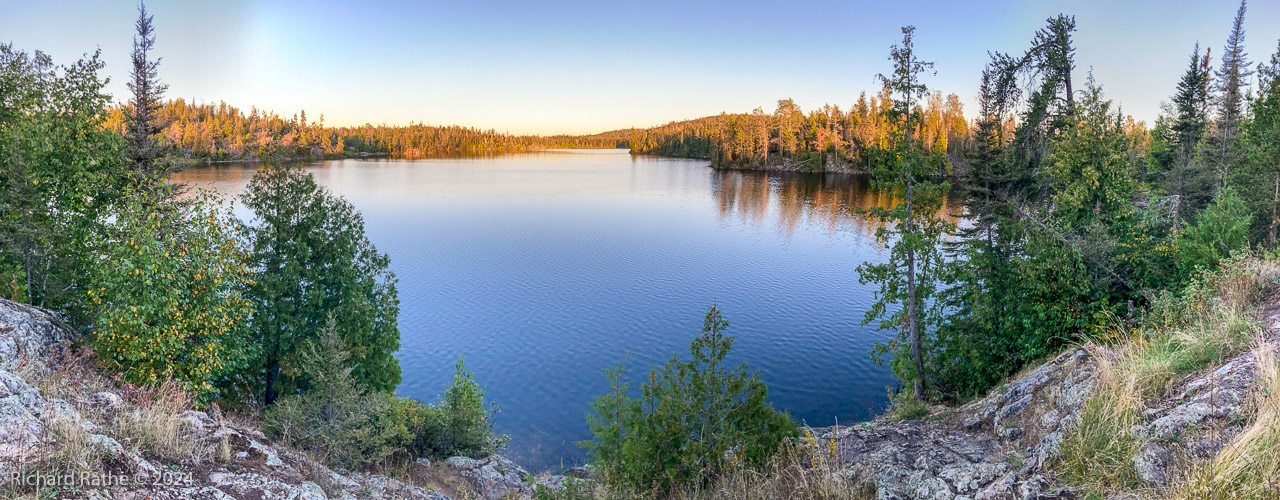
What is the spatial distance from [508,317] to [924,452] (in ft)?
80.4

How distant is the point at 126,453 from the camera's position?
6.80 meters


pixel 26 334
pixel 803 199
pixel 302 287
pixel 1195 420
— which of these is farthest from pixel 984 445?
pixel 803 199

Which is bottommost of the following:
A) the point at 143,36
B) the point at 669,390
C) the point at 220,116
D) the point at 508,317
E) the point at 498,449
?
the point at 498,449

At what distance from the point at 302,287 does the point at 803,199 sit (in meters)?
62.5

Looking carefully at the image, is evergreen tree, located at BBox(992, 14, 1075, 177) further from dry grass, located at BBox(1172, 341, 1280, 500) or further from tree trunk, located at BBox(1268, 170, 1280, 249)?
dry grass, located at BBox(1172, 341, 1280, 500)

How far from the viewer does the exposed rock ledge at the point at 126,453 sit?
6.35 m

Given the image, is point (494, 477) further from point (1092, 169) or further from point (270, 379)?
point (1092, 169)

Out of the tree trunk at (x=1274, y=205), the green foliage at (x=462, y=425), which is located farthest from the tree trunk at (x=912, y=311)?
→ the green foliage at (x=462, y=425)

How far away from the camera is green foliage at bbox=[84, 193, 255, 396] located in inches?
447

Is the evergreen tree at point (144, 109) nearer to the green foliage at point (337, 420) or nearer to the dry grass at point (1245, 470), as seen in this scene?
the green foliage at point (337, 420)

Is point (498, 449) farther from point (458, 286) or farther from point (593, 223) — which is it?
point (593, 223)

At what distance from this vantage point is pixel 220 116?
627 ft

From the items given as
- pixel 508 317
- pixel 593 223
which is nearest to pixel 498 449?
pixel 508 317

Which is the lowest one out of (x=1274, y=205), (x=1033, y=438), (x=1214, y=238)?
(x=1033, y=438)
